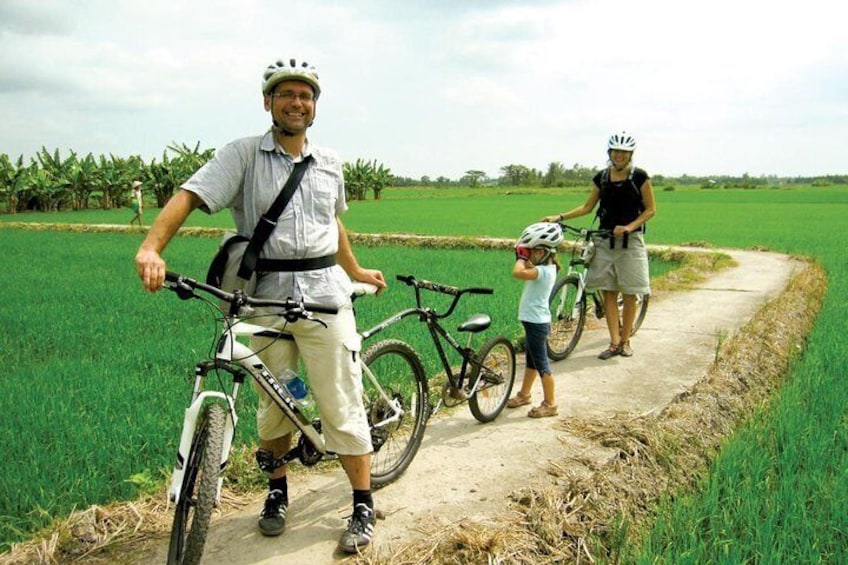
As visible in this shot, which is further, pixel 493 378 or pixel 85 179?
pixel 85 179

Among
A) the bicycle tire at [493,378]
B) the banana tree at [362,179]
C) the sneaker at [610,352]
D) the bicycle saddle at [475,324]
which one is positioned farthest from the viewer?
the banana tree at [362,179]

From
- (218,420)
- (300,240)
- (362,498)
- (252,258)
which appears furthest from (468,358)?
(218,420)

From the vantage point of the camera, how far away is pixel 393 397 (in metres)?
3.54

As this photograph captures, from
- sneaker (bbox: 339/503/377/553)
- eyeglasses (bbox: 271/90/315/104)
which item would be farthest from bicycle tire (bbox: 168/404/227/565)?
eyeglasses (bbox: 271/90/315/104)

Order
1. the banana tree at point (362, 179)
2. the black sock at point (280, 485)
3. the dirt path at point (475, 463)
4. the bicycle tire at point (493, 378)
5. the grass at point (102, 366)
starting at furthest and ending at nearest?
the banana tree at point (362, 179) → the bicycle tire at point (493, 378) → the grass at point (102, 366) → the black sock at point (280, 485) → the dirt path at point (475, 463)

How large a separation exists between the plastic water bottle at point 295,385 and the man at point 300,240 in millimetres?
48

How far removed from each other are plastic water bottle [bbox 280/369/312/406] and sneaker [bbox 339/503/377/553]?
0.52m

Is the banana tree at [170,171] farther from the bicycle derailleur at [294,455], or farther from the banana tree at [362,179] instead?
the bicycle derailleur at [294,455]

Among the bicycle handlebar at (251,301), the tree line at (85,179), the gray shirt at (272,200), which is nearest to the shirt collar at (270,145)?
the gray shirt at (272,200)

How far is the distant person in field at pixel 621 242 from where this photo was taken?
18.6 feet

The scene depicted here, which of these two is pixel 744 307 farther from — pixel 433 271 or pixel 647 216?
pixel 433 271

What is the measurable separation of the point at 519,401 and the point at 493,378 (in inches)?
20.6

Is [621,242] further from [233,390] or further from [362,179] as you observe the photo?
[362,179]

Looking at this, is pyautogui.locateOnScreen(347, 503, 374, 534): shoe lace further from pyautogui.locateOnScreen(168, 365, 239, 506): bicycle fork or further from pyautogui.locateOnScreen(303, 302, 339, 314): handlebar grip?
pyautogui.locateOnScreen(303, 302, 339, 314): handlebar grip
